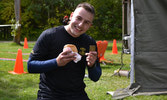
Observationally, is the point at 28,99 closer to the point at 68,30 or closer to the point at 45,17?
the point at 68,30

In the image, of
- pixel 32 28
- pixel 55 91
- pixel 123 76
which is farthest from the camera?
pixel 32 28

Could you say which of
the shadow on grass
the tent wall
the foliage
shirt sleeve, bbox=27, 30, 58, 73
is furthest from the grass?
the foliage

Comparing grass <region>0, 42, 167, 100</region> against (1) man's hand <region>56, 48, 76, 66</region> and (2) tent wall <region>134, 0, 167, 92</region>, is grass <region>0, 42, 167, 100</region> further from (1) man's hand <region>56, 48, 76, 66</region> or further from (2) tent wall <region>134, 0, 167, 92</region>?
(1) man's hand <region>56, 48, 76, 66</region>

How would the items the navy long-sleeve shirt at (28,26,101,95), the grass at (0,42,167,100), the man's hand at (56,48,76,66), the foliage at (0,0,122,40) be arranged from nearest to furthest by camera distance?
the man's hand at (56,48,76,66)
the navy long-sleeve shirt at (28,26,101,95)
the grass at (0,42,167,100)
the foliage at (0,0,122,40)

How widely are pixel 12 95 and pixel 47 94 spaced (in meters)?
3.74

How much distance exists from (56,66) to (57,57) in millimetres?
98

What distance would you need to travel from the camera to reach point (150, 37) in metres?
6.13

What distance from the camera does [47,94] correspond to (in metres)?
2.59

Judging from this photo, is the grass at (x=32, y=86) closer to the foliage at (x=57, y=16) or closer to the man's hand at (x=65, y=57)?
the man's hand at (x=65, y=57)

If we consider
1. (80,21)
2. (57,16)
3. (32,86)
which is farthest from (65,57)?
(57,16)

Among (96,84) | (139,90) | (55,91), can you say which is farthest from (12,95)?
(55,91)

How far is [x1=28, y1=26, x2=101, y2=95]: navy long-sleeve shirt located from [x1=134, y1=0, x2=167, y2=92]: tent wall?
3.74 metres

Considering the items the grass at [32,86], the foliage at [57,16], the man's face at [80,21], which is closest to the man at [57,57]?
the man's face at [80,21]

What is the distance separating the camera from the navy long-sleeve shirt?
2543 millimetres
